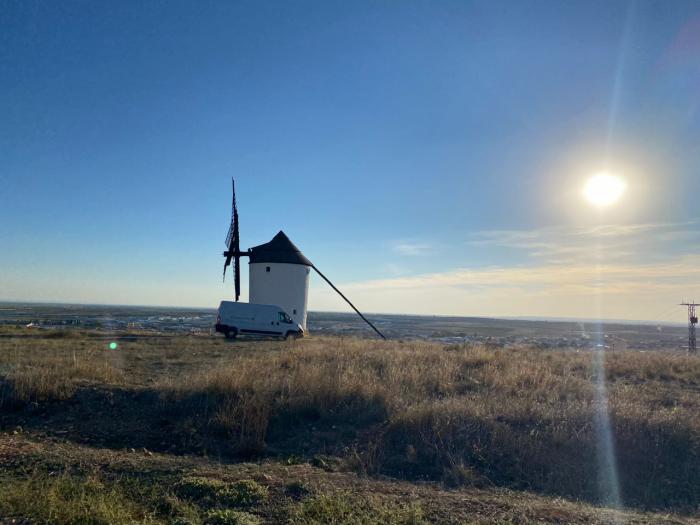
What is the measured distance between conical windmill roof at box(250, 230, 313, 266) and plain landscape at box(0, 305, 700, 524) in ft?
69.6

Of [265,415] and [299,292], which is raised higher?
[299,292]

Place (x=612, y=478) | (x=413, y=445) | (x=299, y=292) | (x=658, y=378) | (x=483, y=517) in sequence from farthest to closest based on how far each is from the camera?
A: (x=299, y=292), (x=658, y=378), (x=413, y=445), (x=612, y=478), (x=483, y=517)

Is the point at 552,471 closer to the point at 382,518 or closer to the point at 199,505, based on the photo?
the point at 382,518

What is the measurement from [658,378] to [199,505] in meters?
15.2

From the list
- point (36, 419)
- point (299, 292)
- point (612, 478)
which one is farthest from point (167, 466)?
point (299, 292)

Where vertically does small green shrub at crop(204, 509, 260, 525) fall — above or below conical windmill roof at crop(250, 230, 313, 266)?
below

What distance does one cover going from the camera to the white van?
2903cm

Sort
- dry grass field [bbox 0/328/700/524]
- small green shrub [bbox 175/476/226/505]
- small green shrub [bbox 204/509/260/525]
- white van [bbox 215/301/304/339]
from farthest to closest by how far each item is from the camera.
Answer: white van [bbox 215/301/304/339], small green shrub [bbox 175/476/226/505], dry grass field [bbox 0/328/700/524], small green shrub [bbox 204/509/260/525]

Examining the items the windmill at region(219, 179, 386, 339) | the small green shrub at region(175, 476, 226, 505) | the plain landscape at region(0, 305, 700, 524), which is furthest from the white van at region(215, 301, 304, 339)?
the small green shrub at region(175, 476, 226, 505)

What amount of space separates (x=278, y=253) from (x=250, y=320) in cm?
622

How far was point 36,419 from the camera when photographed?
28.8ft

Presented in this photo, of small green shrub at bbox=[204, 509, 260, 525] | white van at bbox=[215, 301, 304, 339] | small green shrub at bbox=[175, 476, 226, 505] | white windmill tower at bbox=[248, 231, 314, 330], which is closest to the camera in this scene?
small green shrub at bbox=[204, 509, 260, 525]

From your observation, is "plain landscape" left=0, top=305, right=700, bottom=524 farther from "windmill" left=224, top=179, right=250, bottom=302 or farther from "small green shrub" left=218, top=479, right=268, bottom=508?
"windmill" left=224, top=179, right=250, bottom=302

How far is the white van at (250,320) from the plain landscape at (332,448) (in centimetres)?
1660
